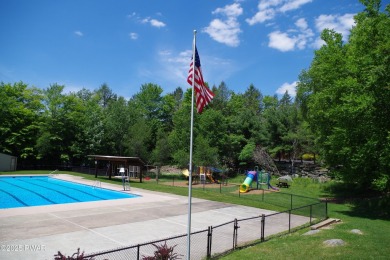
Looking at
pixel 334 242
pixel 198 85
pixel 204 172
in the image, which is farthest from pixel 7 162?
pixel 334 242

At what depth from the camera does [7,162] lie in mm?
45000

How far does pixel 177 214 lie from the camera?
59.8 feet

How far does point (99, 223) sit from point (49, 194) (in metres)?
14.4

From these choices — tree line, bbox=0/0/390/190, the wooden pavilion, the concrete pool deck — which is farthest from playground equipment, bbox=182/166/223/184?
the concrete pool deck

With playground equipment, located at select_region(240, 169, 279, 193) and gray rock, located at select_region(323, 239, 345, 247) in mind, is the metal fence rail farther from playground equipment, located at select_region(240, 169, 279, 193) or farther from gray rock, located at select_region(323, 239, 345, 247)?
playground equipment, located at select_region(240, 169, 279, 193)

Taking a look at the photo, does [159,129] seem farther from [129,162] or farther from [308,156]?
[308,156]

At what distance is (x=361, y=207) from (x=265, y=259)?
60.0ft

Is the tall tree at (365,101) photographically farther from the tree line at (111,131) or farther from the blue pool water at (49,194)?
the tree line at (111,131)

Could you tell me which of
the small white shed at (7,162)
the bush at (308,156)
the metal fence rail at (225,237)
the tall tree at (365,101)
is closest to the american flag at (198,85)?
the metal fence rail at (225,237)

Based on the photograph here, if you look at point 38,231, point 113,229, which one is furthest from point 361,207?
point 38,231

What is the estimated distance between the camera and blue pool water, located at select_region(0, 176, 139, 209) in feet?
76.6

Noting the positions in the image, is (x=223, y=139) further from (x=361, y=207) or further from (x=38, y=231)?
(x=38, y=231)

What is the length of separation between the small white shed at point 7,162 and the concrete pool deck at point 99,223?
30.8 meters

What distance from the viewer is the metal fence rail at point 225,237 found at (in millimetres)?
10188
